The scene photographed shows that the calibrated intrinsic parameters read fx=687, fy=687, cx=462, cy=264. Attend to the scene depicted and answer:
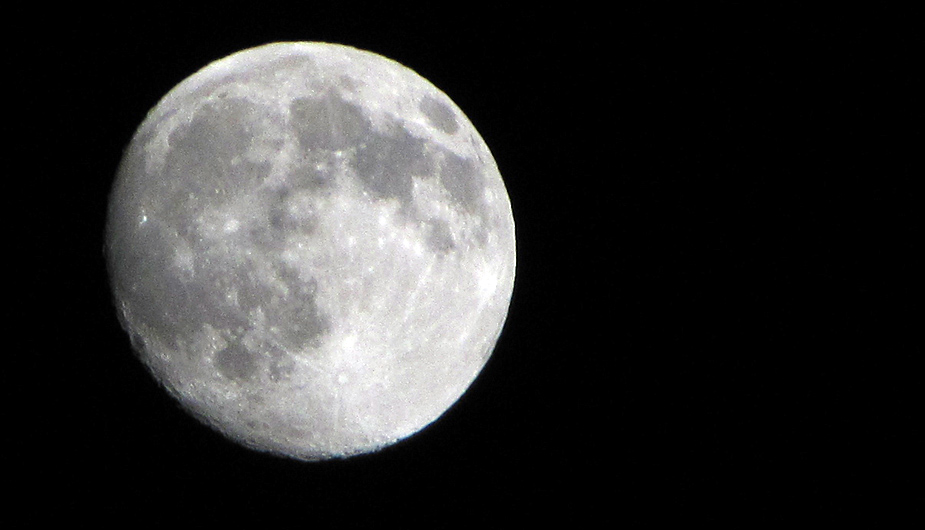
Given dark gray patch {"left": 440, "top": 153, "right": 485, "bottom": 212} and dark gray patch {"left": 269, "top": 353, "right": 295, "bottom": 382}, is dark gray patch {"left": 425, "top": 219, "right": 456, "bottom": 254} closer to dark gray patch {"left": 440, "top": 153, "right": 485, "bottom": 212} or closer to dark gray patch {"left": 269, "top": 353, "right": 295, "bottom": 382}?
dark gray patch {"left": 440, "top": 153, "right": 485, "bottom": 212}

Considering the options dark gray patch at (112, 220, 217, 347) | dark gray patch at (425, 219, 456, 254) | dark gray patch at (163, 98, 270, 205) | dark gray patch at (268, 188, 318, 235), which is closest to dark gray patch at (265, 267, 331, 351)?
dark gray patch at (268, 188, 318, 235)

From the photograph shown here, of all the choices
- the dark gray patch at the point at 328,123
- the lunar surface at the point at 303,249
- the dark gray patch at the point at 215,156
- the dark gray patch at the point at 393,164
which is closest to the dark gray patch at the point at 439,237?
the lunar surface at the point at 303,249

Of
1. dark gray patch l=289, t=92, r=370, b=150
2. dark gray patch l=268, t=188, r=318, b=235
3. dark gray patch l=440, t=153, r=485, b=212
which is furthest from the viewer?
dark gray patch l=440, t=153, r=485, b=212

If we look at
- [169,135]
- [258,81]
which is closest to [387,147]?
[258,81]

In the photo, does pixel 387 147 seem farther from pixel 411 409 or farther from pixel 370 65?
pixel 411 409

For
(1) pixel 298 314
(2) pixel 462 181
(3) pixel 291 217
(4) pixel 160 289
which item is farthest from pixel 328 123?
(4) pixel 160 289

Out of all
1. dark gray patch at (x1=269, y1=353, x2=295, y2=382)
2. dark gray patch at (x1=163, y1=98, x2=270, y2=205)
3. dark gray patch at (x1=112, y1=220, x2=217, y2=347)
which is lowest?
dark gray patch at (x1=269, y1=353, x2=295, y2=382)
